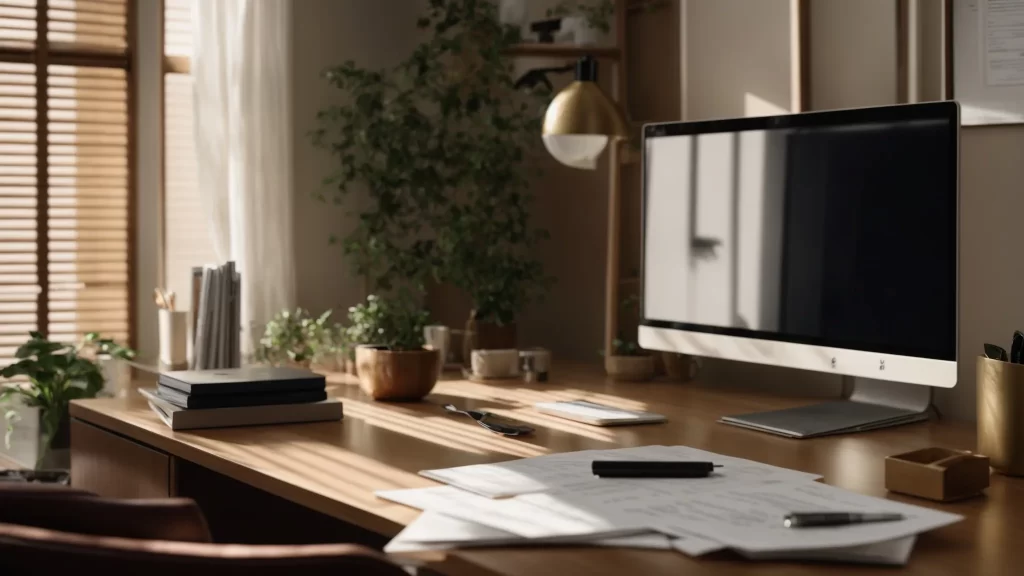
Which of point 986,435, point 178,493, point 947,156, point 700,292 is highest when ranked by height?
point 947,156

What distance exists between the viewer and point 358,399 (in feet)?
7.84

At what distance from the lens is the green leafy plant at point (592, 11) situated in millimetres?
3000

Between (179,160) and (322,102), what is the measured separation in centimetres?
42

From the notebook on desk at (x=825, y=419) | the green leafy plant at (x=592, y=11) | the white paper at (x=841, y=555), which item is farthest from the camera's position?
the green leafy plant at (x=592, y=11)

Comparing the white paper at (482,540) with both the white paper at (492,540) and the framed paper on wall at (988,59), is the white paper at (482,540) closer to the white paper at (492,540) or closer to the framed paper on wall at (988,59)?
the white paper at (492,540)

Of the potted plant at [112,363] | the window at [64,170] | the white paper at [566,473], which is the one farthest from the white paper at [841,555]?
the window at [64,170]

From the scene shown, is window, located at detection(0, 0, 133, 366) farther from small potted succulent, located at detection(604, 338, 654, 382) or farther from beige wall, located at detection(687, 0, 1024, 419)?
beige wall, located at detection(687, 0, 1024, 419)

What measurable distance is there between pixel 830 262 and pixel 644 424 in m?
0.43

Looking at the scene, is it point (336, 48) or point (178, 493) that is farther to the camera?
point (336, 48)

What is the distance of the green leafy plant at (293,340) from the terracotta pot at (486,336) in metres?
0.34

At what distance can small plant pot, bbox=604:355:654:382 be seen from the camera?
2661mm

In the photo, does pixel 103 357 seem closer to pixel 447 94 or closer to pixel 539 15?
pixel 447 94

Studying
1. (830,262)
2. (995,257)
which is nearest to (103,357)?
(830,262)

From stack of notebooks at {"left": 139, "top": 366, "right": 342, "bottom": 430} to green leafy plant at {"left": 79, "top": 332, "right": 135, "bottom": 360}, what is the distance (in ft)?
3.18
